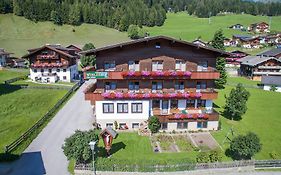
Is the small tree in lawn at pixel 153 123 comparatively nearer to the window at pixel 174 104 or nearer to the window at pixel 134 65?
the window at pixel 174 104

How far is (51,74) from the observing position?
6519 cm

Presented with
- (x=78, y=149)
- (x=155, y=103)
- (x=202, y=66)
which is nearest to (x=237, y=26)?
(x=202, y=66)

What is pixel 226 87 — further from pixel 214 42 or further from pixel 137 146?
pixel 137 146

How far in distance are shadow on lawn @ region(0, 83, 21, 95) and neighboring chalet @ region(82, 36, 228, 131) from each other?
87.3ft

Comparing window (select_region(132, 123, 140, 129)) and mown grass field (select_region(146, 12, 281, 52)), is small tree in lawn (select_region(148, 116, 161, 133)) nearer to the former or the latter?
window (select_region(132, 123, 140, 129))

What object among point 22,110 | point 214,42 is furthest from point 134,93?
point 214,42

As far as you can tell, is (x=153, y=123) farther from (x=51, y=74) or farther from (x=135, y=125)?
(x=51, y=74)

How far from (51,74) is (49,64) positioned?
2.47 meters

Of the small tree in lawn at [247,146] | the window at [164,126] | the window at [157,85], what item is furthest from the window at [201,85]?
the small tree in lawn at [247,146]

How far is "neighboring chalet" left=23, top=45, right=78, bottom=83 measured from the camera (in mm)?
63469

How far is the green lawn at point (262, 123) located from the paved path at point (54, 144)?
17832 mm

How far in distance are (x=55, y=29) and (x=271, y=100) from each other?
10961cm

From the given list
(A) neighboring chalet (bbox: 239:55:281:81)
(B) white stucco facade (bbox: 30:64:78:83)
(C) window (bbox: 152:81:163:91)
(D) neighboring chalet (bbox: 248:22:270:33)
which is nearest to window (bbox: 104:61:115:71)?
(C) window (bbox: 152:81:163:91)

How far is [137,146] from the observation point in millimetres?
30547
